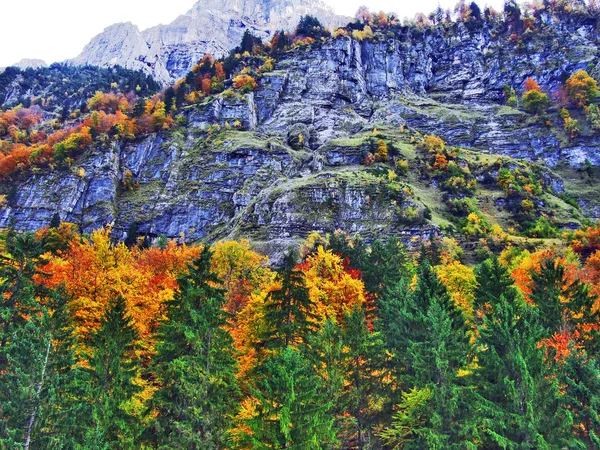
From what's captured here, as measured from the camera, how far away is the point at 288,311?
2898 cm

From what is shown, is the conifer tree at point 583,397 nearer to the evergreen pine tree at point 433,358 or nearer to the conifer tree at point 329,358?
the evergreen pine tree at point 433,358

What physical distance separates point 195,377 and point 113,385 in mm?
5067

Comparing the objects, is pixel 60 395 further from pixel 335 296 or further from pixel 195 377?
pixel 335 296

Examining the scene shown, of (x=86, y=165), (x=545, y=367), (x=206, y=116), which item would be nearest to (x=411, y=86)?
(x=206, y=116)

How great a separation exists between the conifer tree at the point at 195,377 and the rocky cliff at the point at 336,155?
189ft

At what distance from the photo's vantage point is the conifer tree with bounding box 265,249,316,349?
2781cm

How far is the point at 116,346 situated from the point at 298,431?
12607 mm

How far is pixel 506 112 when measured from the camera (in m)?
145

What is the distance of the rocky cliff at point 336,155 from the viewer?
96.8 meters

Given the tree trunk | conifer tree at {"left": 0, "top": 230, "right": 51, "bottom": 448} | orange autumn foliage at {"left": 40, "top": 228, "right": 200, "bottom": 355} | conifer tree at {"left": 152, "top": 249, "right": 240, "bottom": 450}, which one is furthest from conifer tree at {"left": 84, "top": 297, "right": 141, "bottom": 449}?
conifer tree at {"left": 0, "top": 230, "right": 51, "bottom": 448}

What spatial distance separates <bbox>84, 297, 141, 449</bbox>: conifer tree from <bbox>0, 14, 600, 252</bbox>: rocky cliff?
56964mm

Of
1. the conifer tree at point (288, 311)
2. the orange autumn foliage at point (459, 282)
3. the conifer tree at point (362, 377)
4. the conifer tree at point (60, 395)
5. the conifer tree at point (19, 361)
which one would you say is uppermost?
the conifer tree at point (19, 361)

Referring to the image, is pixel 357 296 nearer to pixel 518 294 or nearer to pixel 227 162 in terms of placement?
pixel 518 294

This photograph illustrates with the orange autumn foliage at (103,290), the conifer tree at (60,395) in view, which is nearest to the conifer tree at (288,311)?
the orange autumn foliage at (103,290)
